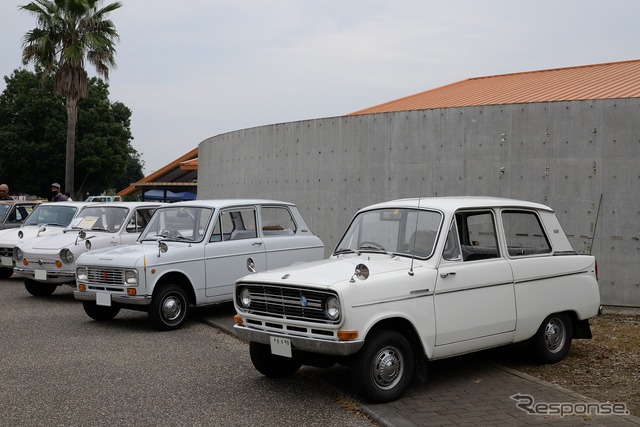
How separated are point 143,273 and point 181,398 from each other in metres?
3.30

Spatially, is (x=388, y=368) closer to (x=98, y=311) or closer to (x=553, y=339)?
(x=553, y=339)

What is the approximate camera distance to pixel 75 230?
12.5 metres

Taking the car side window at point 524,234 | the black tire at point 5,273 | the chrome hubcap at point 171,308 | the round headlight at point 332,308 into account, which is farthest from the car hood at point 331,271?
the black tire at point 5,273

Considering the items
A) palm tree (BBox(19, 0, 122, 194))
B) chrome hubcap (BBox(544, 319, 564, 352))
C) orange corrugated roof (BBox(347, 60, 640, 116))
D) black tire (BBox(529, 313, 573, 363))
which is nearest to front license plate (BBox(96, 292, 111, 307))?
black tire (BBox(529, 313, 573, 363))

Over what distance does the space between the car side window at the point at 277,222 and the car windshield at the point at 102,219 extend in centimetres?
316

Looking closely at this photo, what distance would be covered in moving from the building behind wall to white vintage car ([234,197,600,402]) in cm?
320

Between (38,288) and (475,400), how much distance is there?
917 centimetres

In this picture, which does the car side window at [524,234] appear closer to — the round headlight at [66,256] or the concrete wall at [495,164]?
the concrete wall at [495,164]

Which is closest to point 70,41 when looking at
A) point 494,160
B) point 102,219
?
point 102,219

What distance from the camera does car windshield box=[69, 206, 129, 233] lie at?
1229 centimetres

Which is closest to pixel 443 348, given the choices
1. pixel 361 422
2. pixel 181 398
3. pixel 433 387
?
pixel 433 387

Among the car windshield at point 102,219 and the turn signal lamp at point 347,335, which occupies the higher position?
the car windshield at point 102,219

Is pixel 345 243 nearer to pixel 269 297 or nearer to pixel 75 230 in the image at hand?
pixel 269 297

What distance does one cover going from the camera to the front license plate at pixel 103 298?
9.27 meters
